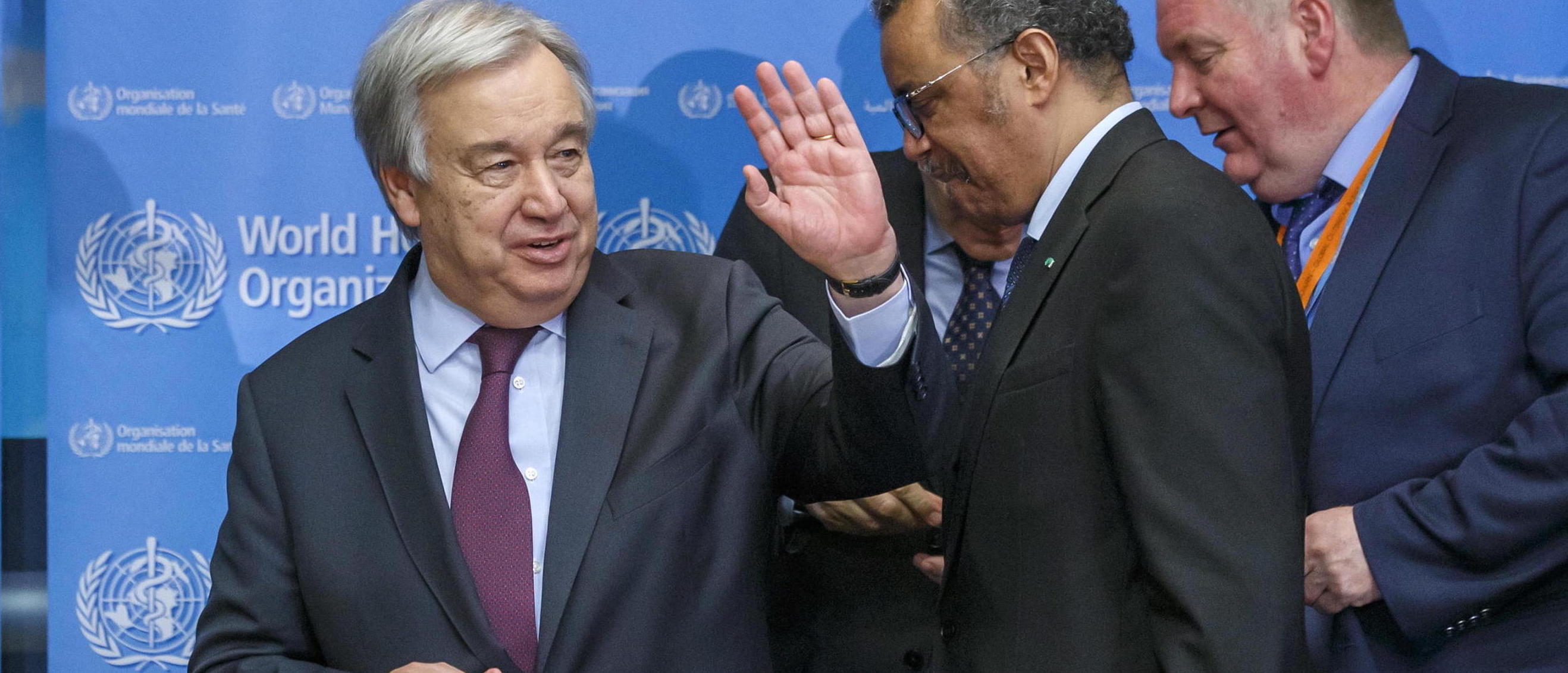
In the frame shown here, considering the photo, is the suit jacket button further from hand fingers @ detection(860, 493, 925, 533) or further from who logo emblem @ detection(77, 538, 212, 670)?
who logo emblem @ detection(77, 538, 212, 670)

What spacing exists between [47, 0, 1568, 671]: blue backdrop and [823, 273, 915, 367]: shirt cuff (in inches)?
47.8

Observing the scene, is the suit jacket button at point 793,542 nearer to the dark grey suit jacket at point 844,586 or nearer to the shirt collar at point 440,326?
the dark grey suit jacket at point 844,586

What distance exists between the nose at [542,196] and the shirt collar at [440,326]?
0.61 ft

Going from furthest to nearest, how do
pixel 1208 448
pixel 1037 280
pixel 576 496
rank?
pixel 576 496
pixel 1037 280
pixel 1208 448

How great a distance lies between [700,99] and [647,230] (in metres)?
0.33

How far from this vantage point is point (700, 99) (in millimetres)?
3164

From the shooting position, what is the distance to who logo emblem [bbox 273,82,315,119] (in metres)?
3.13


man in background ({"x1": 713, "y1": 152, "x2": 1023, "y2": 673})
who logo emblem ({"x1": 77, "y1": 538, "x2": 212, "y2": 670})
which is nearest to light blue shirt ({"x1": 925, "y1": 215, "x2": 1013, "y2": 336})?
man in background ({"x1": 713, "y1": 152, "x2": 1023, "y2": 673})

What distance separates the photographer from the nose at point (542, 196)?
6.86 ft

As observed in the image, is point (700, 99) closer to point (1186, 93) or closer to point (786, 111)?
point (786, 111)

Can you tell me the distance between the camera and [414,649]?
2018mm

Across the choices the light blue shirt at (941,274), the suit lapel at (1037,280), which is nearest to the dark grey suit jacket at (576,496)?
the suit lapel at (1037,280)

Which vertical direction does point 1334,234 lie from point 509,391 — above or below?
above

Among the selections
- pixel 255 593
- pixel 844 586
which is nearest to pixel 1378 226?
pixel 844 586
